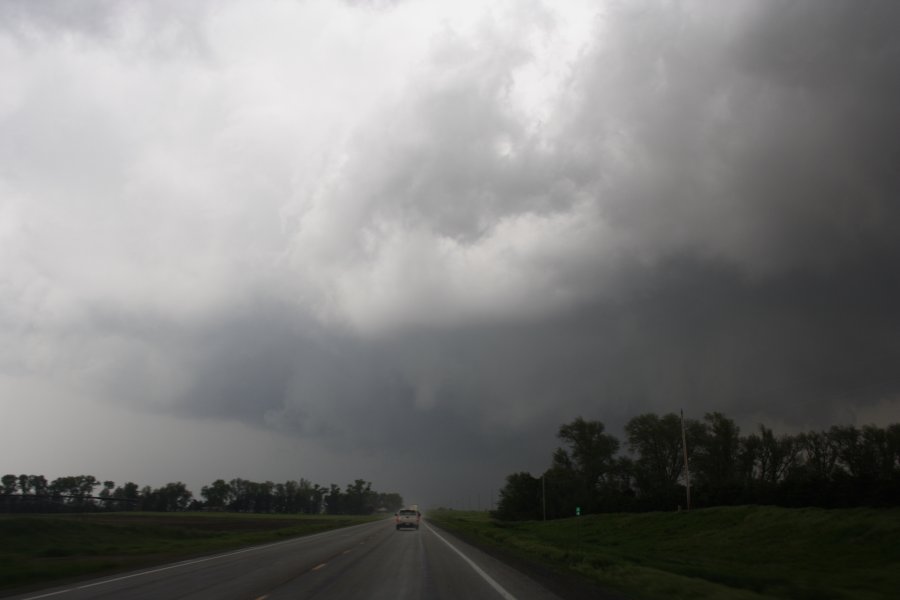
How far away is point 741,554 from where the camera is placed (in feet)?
127

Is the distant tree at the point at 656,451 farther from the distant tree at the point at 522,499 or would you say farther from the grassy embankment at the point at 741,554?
the grassy embankment at the point at 741,554

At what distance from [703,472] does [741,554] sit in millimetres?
72527

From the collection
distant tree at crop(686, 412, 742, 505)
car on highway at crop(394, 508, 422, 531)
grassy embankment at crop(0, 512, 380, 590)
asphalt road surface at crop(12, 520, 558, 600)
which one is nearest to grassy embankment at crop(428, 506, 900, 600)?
asphalt road surface at crop(12, 520, 558, 600)

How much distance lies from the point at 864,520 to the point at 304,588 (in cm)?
3363

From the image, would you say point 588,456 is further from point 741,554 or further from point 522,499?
point 741,554

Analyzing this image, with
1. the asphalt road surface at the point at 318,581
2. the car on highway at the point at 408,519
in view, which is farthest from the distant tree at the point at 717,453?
the asphalt road surface at the point at 318,581

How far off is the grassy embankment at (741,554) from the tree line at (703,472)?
766 centimetres

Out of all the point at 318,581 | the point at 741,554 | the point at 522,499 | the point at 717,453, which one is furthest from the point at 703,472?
the point at 318,581

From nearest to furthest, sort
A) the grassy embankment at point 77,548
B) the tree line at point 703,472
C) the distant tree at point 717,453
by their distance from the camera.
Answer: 1. the grassy embankment at point 77,548
2. the tree line at point 703,472
3. the distant tree at point 717,453

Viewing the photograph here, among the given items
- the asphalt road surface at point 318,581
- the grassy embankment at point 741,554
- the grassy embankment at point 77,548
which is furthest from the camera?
the grassy embankment at point 77,548

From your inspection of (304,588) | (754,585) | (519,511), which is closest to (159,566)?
(304,588)

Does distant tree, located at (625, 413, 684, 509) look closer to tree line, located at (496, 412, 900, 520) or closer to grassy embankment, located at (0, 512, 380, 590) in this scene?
tree line, located at (496, 412, 900, 520)

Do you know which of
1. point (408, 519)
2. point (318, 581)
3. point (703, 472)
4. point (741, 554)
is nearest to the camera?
point (318, 581)

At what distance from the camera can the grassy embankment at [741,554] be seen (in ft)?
58.6
